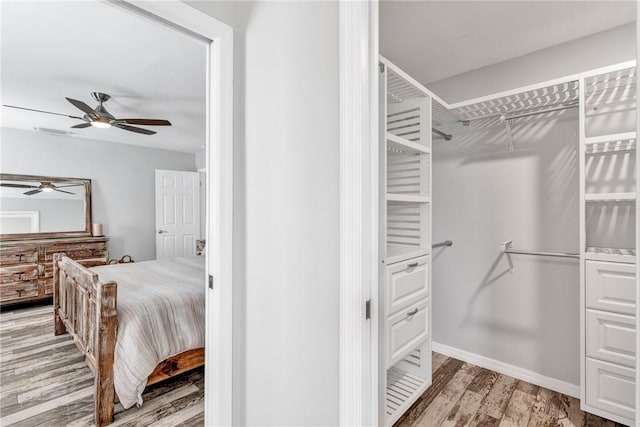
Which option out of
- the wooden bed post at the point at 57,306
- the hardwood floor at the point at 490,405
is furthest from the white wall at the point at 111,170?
the hardwood floor at the point at 490,405

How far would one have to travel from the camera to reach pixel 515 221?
2354 millimetres

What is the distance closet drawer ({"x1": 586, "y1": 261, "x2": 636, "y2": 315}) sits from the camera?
1.68 metres

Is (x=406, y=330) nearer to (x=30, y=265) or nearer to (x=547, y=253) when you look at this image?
(x=547, y=253)

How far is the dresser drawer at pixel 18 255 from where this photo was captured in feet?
13.0

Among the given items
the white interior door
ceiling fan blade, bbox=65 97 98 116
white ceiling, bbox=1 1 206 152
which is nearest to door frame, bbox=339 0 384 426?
white ceiling, bbox=1 1 206 152

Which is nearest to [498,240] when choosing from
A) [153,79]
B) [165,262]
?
[153,79]

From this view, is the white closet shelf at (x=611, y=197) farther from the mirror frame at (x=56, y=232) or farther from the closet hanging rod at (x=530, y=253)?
the mirror frame at (x=56, y=232)

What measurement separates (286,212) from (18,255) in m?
4.74

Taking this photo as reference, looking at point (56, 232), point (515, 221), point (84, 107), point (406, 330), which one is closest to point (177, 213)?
point (56, 232)

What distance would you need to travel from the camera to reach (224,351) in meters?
1.35

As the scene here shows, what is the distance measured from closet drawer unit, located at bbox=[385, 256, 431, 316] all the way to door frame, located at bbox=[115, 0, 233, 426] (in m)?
0.82

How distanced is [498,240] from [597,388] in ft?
3.40

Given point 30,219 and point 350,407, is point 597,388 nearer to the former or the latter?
point 350,407

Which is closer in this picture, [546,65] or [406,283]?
[406,283]
